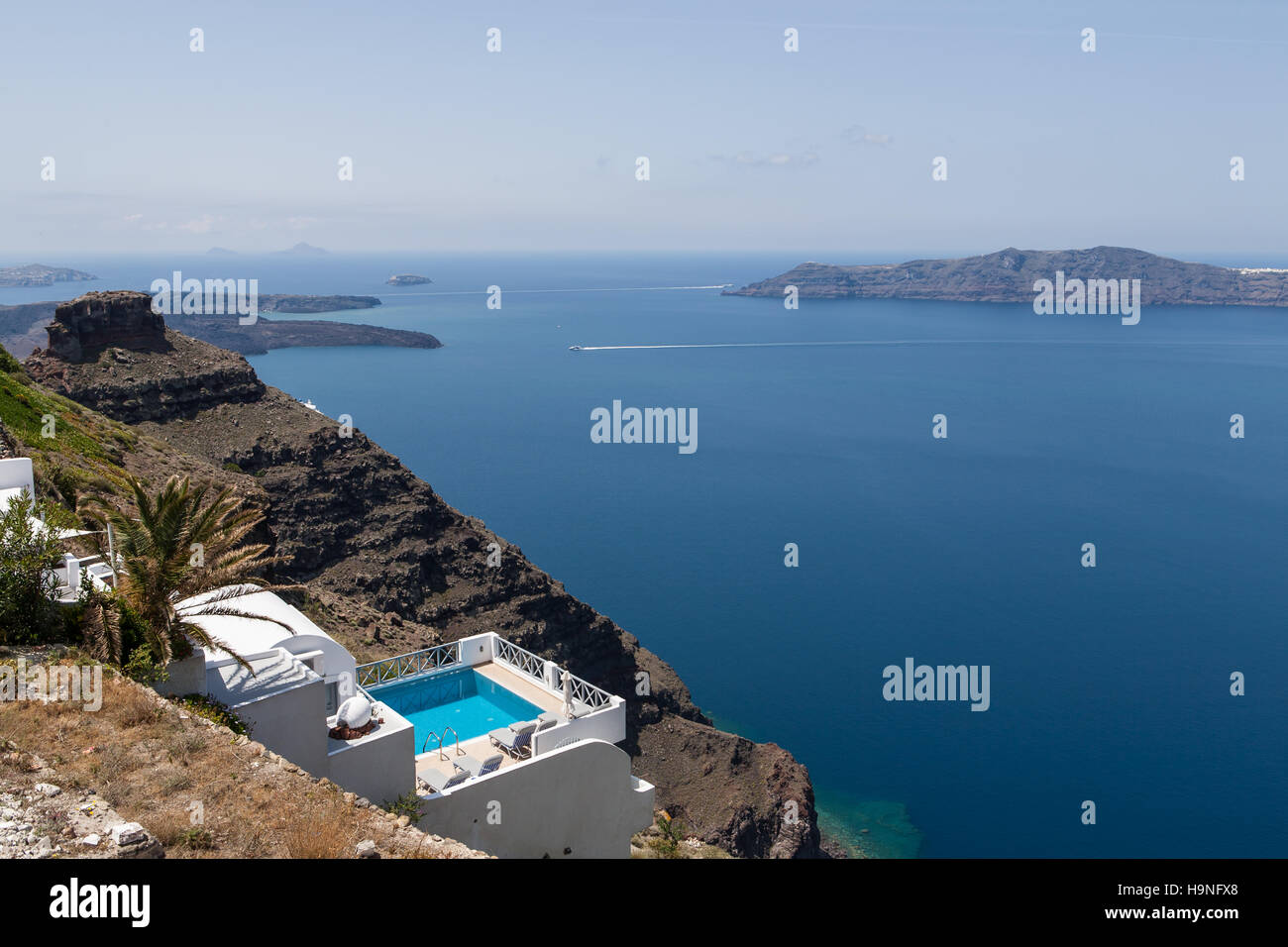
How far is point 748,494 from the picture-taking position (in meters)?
84.2

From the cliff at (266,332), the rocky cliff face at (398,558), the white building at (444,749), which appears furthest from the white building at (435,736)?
the cliff at (266,332)

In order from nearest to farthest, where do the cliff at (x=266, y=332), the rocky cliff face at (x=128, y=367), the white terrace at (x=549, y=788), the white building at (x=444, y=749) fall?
the white building at (x=444, y=749) < the white terrace at (x=549, y=788) < the rocky cliff face at (x=128, y=367) < the cliff at (x=266, y=332)

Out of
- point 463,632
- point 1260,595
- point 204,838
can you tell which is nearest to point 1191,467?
point 1260,595

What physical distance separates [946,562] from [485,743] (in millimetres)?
56704

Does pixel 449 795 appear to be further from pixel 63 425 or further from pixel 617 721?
pixel 63 425

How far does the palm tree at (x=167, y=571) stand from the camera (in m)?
12.3

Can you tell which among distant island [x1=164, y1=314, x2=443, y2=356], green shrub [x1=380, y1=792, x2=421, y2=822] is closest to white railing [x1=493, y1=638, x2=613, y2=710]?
green shrub [x1=380, y1=792, x2=421, y2=822]

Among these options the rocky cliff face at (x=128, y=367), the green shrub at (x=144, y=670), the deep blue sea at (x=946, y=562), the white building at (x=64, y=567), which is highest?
the rocky cliff face at (x=128, y=367)

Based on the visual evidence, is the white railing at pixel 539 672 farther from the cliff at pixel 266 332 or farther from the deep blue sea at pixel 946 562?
the cliff at pixel 266 332

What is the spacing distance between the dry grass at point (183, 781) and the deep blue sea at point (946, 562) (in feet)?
113
